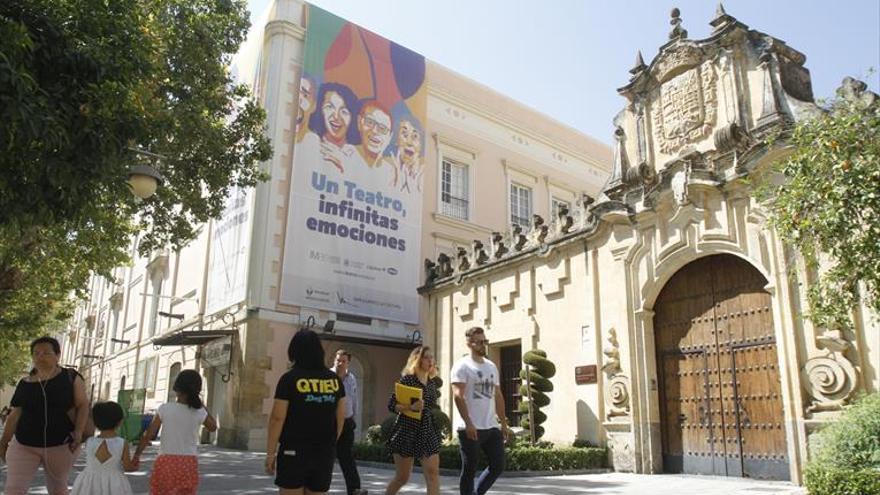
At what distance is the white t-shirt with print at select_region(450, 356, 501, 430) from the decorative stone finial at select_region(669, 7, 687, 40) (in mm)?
8801

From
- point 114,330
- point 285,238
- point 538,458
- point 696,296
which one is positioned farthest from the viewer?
point 114,330

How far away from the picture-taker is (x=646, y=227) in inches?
478

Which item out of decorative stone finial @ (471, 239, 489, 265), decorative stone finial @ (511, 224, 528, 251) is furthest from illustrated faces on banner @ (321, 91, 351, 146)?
decorative stone finial @ (511, 224, 528, 251)

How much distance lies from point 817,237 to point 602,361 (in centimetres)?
596

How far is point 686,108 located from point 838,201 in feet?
18.4

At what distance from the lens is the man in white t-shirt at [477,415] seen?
20.2 ft

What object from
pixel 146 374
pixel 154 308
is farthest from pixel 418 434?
pixel 154 308

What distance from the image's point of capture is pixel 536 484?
9539 millimetres

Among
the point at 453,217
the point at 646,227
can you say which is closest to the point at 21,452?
the point at 646,227

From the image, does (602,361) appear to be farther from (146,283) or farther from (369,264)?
(146,283)

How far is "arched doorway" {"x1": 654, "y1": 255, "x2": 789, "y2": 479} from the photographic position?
10.1 m

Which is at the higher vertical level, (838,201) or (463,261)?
(463,261)

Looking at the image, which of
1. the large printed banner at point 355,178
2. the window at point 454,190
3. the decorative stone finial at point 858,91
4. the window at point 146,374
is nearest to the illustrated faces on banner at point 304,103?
the large printed banner at point 355,178

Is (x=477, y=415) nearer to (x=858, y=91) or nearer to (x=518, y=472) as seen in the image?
(x=518, y=472)
